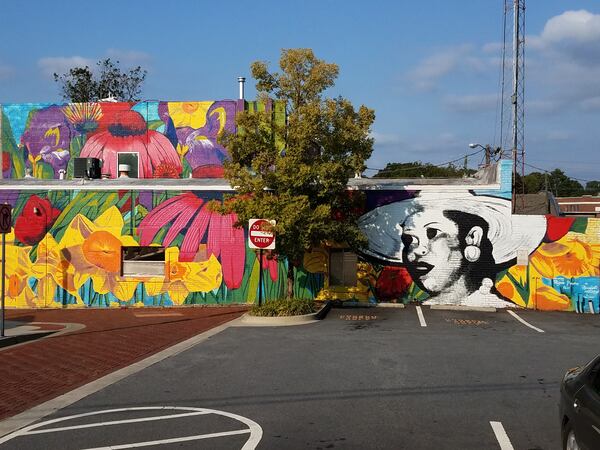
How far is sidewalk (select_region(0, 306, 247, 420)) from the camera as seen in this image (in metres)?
8.99

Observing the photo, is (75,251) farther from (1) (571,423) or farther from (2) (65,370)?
(1) (571,423)

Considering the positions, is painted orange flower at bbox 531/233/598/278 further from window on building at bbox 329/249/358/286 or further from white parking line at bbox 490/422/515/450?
white parking line at bbox 490/422/515/450

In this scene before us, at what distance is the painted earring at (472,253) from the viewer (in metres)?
20.0

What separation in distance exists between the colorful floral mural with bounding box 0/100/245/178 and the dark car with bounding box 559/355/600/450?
2113 cm

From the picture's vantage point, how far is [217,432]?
258 inches

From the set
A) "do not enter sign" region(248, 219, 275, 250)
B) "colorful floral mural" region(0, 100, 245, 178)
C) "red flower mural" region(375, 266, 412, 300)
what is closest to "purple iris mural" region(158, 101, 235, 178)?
"colorful floral mural" region(0, 100, 245, 178)

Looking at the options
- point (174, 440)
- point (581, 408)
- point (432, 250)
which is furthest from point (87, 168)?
point (581, 408)

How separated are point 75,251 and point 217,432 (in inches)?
651

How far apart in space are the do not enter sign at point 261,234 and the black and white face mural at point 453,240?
496cm

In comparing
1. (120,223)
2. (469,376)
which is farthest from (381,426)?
(120,223)

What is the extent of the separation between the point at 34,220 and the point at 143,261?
4206 millimetres

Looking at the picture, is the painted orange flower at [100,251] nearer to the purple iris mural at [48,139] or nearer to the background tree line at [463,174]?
the purple iris mural at [48,139]

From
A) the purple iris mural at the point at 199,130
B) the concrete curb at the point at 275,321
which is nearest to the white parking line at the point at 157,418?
the concrete curb at the point at 275,321

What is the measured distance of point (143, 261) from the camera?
21391 millimetres
